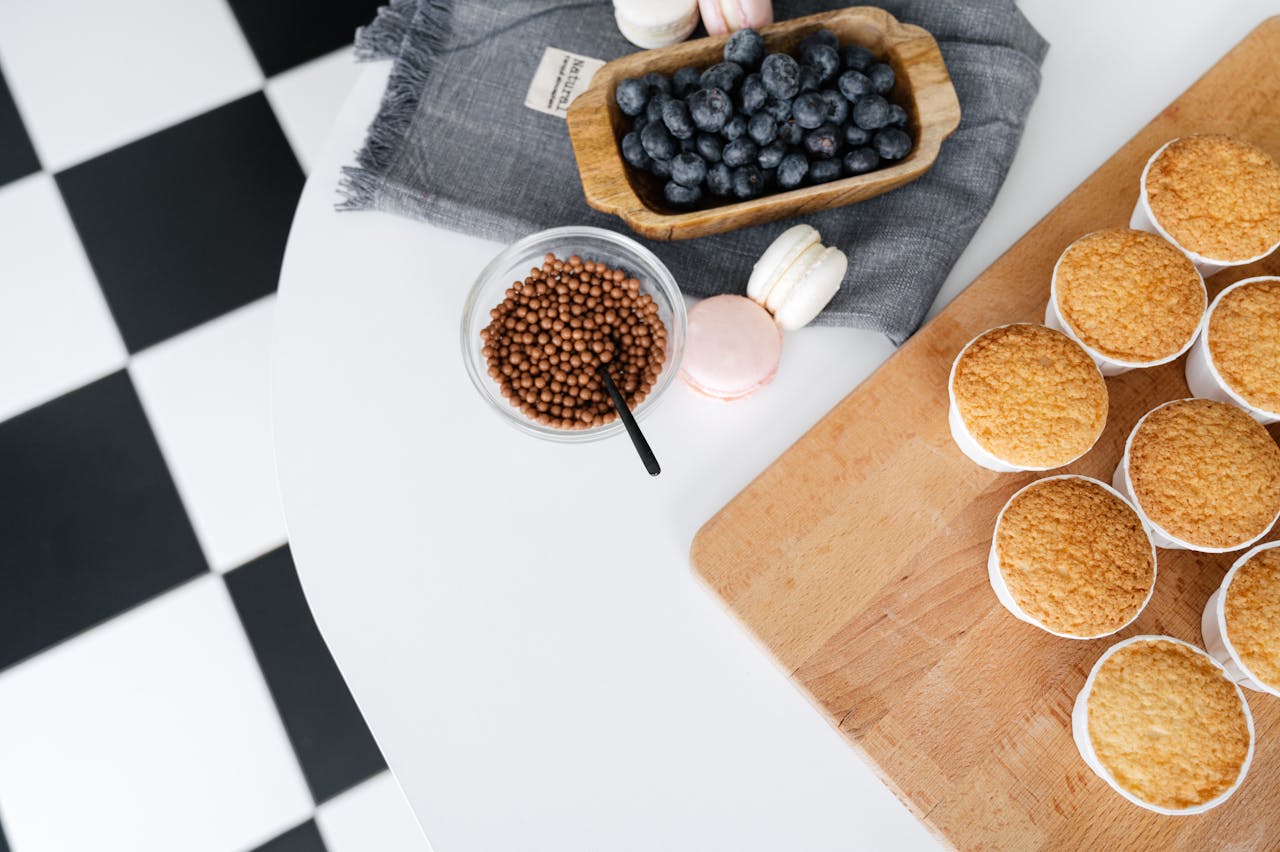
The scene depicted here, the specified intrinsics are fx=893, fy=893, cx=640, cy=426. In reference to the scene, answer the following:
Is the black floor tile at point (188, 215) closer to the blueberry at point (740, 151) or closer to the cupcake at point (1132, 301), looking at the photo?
the blueberry at point (740, 151)

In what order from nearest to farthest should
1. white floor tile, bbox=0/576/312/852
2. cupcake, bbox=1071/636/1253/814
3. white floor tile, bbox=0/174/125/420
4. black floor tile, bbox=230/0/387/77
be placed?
cupcake, bbox=1071/636/1253/814
white floor tile, bbox=0/576/312/852
white floor tile, bbox=0/174/125/420
black floor tile, bbox=230/0/387/77

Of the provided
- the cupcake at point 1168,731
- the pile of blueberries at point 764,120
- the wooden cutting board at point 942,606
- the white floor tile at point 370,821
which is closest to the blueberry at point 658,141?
the pile of blueberries at point 764,120

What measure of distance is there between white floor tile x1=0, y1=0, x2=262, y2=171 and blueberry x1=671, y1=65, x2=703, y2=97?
1.20m

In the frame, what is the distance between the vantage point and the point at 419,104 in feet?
3.62

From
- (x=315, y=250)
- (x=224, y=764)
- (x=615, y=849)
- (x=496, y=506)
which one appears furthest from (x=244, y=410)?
(x=615, y=849)

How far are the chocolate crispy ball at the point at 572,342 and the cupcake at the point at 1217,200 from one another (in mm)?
563

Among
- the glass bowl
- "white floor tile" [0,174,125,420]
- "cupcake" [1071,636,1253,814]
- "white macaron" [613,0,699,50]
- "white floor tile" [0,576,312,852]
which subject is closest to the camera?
"cupcake" [1071,636,1253,814]

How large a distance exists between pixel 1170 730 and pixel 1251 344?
1.32 ft

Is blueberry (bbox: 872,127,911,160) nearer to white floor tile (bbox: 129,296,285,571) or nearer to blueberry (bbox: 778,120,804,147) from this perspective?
blueberry (bbox: 778,120,804,147)

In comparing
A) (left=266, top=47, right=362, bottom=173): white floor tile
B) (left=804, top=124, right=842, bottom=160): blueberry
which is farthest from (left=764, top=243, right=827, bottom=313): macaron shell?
(left=266, top=47, right=362, bottom=173): white floor tile

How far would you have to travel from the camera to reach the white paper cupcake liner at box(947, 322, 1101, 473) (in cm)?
91

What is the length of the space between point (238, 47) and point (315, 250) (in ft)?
3.50

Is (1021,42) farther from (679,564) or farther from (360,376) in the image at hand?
(360,376)

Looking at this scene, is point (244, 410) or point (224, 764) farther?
point (244, 410)
